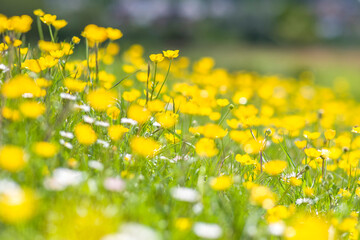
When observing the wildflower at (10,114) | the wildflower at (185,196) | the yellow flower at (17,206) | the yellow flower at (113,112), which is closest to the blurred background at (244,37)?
the yellow flower at (113,112)

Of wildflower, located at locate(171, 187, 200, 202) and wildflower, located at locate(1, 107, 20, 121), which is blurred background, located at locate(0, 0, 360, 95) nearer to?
wildflower, located at locate(1, 107, 20, 121)

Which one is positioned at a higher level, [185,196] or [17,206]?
[17,206]

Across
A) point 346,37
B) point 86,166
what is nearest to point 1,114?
point 86,166

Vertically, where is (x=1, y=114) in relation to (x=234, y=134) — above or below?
above

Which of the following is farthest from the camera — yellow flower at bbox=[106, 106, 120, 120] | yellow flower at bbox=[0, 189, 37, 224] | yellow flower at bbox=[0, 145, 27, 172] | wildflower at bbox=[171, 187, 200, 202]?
yellow flower at bbox=[106, 106, 120, 120]

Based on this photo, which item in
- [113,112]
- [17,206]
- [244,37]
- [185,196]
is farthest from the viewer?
[244,37]

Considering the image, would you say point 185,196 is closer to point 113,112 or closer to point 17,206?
point 17,206

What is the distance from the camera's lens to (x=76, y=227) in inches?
47.9

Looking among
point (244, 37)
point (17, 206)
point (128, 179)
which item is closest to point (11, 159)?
point (17, 206)

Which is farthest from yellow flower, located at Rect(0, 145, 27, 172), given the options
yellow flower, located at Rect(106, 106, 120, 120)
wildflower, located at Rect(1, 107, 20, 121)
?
yellow flower, located at Rect(106, 106, 120, 120)

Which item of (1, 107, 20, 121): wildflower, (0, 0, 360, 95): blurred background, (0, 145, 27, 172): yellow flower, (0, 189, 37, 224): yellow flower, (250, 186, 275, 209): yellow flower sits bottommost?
(0, 0, 360, 95): blurred background

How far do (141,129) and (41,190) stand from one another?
0.79m

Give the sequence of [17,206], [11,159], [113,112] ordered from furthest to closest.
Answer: [113,112] → [11,159] → [17,206]

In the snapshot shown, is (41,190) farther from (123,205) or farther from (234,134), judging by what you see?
(234,134)
